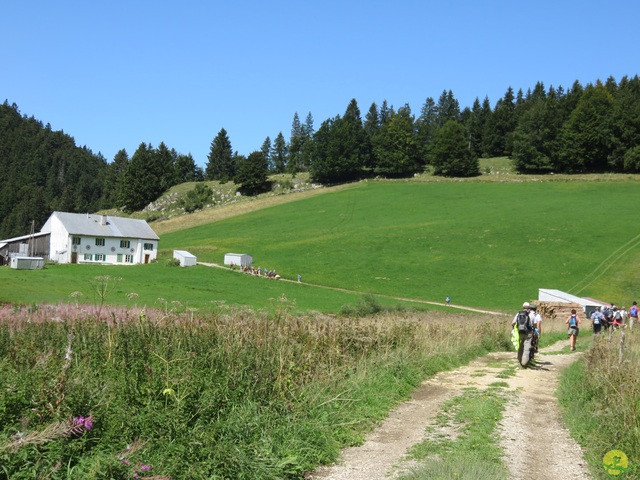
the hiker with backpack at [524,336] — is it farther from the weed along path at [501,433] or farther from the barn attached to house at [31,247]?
the barn attached to house at [31,247]

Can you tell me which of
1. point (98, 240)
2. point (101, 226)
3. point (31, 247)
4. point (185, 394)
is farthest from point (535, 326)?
point (31, 247)

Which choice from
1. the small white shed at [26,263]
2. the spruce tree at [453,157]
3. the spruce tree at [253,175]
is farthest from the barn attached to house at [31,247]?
the spruce tree at [453,157]

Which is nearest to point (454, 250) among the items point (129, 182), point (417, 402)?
point (417, 402)

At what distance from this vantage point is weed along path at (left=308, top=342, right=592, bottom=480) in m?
7.11

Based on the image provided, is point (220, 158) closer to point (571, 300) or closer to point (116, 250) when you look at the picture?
point (116, 250)

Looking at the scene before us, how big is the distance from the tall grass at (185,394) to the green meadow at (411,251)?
63.2 feet

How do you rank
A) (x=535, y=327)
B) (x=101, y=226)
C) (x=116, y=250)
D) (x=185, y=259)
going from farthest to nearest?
(x=101, y=226)
(x=116, y=250)
(x=185, y=259)
(x=535, y=327)

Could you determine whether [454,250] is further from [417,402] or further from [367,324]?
[417,402]

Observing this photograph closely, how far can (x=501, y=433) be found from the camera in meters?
8.80

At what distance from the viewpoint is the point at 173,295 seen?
39.1m

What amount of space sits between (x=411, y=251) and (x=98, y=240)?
1489 inches

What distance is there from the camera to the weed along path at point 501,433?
7.11 m

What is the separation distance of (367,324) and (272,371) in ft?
22.1

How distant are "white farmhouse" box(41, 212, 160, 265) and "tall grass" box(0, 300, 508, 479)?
60.3 m
